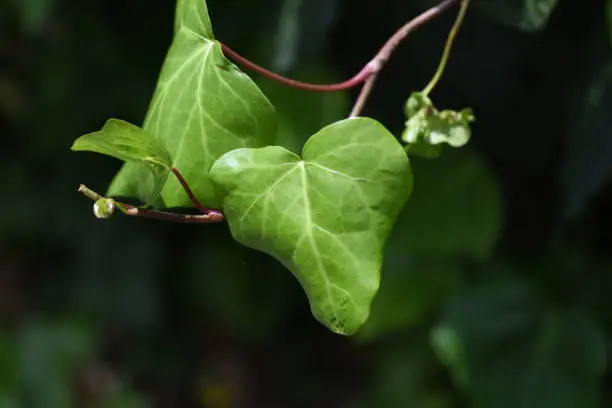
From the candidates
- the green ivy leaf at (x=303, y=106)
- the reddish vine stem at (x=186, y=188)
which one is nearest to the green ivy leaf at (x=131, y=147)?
the reddish vine stem at (x=186, y=188)

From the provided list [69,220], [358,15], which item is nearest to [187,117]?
[358,15]

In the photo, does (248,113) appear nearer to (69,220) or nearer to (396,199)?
(396,199)

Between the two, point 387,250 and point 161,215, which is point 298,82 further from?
point 387,250

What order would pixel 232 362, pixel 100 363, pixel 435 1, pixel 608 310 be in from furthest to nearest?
1. pixel 232 362
2. pixel 100 363
3. pixel 608 310
4. pixel 435 1

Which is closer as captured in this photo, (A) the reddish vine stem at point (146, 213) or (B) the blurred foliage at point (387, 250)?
(A) the reddish vine stem at point (146, 213)

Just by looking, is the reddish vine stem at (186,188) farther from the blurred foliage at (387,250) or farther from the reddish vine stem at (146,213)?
the blurred foliage at (387,250)

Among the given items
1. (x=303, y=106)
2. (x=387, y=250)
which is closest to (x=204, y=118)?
(x=303, y=106)
